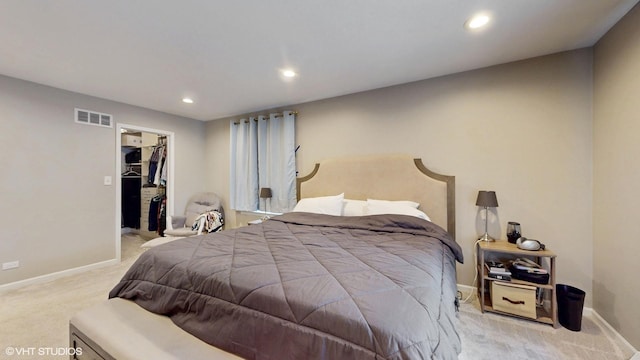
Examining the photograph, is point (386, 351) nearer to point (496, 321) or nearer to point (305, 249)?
point (305, 249)

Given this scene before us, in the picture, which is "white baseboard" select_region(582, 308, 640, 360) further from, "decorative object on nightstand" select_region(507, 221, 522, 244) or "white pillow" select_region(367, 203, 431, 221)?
"white pillow" select_region(367, 203, 431, 221)

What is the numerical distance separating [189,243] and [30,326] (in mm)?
1528

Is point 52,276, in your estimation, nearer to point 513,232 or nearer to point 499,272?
point 499,272

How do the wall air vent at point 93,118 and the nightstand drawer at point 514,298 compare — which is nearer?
the nightstand drawer at point 514,298

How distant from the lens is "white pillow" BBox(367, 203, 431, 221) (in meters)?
2.61

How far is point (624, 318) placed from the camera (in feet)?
6.06

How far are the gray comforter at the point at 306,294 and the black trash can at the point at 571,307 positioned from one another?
1.02 m

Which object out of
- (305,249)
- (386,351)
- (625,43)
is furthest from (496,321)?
(625,43)

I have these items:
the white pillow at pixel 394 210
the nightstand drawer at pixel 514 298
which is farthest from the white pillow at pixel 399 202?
the nightstand drawer at pixel 514 298

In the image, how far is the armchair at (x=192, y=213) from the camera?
3909mm

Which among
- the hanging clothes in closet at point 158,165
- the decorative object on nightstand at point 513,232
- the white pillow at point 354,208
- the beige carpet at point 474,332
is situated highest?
the hanging clothes in closet at point 158,165

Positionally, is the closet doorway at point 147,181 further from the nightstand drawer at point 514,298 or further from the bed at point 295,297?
the nightstand drawer at point 514,298

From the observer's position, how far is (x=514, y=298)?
2195 millimetres

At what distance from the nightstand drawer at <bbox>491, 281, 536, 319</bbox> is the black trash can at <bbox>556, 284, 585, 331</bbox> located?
0.23 m
